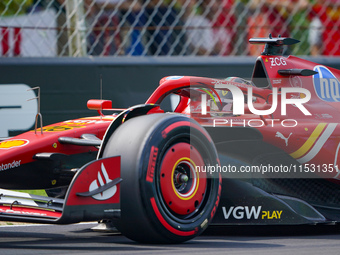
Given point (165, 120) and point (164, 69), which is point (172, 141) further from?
point (164, 69)

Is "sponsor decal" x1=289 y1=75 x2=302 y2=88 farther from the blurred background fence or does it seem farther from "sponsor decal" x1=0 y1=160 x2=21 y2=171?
the blurred background fence

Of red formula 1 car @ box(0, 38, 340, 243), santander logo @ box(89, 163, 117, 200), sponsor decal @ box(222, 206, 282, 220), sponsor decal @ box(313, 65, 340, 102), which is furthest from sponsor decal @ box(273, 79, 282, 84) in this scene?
santander logo @ box(89, 163, 117, 200)

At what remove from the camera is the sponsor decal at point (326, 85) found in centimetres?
579

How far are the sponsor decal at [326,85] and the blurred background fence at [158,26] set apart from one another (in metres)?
2.24

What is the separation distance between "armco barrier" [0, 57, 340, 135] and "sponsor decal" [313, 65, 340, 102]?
227 cm

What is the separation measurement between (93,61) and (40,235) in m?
2.91

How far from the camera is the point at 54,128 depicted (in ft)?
17.3

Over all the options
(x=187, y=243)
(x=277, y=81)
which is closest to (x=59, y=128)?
(x=187, y=243)

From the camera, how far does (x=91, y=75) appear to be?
771 centimetres

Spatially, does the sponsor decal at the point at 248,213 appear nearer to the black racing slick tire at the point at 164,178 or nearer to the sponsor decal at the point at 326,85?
the black racing slick tire at the point at 164,178

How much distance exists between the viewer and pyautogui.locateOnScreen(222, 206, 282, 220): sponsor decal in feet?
16.5

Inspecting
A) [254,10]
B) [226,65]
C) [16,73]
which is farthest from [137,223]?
[254,10]

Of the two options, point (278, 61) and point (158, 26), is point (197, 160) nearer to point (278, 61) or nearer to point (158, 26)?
point (278, 61)

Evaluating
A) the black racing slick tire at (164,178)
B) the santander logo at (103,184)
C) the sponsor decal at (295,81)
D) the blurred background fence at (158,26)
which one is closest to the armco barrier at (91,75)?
the blurred background fence at (158,26)
